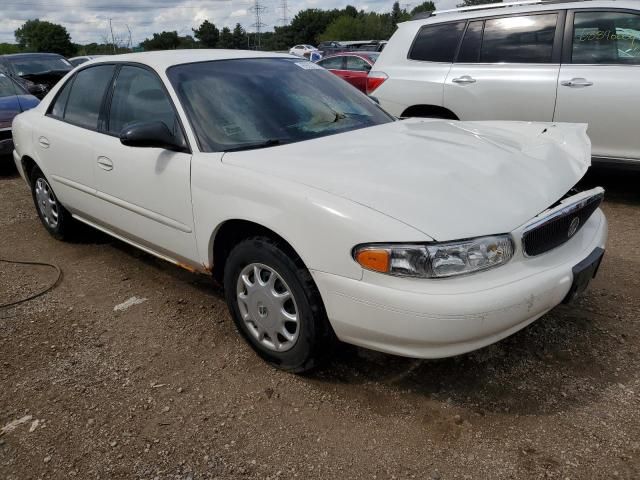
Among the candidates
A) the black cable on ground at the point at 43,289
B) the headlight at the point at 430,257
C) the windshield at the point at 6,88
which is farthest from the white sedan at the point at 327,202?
the windshield at the point at 6,88

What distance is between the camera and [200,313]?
133 inches

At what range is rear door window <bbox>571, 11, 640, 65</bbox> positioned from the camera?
4.74 meters

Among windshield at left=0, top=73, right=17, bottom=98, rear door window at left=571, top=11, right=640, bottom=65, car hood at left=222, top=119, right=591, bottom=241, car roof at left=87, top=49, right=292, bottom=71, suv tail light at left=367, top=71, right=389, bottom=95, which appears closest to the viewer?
car hood at left=222, top=119, right=591, bottom=241

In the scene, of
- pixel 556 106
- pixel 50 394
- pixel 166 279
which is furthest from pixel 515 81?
pixel 50 394

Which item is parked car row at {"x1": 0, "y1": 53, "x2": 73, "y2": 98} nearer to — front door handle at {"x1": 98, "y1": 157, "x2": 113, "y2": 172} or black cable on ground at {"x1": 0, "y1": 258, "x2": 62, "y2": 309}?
black cable on ground at {"x1": 0, "y1": 258, "x2": 62, "y2": 309}

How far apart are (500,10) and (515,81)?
765mm

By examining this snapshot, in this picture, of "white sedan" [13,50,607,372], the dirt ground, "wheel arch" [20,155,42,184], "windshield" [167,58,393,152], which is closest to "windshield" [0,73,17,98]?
"wheel arch" [20,155,42,184]

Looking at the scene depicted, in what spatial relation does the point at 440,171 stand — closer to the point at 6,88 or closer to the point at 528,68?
the point at 528,68

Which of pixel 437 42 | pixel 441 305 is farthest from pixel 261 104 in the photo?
pixel 437 42

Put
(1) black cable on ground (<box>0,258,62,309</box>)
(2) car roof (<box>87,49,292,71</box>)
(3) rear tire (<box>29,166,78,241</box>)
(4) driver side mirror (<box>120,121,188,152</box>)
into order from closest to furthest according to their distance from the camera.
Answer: (4) driver side mirror (<box>120,121,188,152</box>), (2) car roof (<box>87,49,292,71</box>), (1) black cable on ground (<box>0,258,62,309</box>), (3) rear tire (<box>29,166,78,241</box>)

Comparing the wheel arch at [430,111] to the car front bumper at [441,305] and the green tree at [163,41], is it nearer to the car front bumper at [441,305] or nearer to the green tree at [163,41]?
the car front bumper at [441,305]

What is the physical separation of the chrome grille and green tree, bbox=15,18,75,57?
238 ft

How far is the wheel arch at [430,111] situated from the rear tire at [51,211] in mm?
3493

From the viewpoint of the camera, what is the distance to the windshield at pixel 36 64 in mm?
12352
